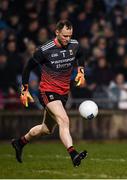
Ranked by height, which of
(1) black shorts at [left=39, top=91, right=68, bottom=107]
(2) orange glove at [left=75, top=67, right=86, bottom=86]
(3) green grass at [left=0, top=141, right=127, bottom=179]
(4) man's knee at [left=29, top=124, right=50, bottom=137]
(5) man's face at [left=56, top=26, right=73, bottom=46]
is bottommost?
(3) green grass at [left=0, top=141, right=127, bottom=179]

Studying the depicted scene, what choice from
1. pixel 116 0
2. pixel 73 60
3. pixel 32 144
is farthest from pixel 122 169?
pixel 116 0

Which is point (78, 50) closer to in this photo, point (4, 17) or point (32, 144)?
point (32, 144)

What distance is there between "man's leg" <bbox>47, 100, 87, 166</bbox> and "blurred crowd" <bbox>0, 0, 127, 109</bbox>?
6.27m

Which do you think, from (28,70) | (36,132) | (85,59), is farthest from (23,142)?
(85,59)

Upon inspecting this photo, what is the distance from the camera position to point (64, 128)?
12602 millimetres

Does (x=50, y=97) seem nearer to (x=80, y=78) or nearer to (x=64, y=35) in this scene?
(x=80, y=78)

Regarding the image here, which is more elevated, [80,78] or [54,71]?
[54,71]

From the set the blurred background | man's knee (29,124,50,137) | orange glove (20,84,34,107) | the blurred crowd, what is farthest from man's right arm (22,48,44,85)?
the blurred background

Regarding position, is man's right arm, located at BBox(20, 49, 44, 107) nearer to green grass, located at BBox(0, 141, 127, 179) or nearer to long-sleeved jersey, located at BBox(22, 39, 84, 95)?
long-sleeved jersey, located at BBox(22, 39, 84, 95)

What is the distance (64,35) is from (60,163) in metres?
2.39

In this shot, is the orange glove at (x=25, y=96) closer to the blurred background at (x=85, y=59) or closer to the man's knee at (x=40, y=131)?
the man's knee at (x=40, y=131)

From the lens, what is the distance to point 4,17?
860 inches

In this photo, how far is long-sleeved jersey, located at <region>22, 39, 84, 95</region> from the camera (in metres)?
13.2

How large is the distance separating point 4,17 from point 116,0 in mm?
3979
